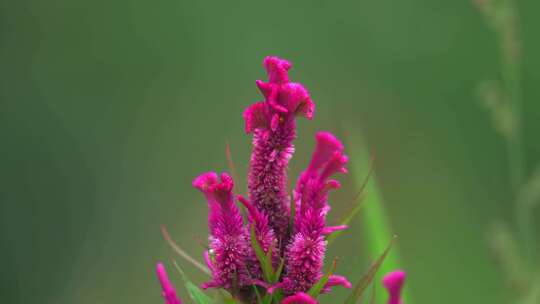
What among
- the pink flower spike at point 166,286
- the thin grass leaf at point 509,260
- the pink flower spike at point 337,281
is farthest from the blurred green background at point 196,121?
the pink flower spike at point 166,286

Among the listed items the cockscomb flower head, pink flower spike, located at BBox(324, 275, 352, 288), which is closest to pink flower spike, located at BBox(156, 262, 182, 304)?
the cockscomb flower head

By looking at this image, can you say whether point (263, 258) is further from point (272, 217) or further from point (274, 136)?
point (274, 136)

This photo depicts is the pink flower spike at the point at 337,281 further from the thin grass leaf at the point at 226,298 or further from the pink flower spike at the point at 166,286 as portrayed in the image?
the pink flower spike at the point at 166,286

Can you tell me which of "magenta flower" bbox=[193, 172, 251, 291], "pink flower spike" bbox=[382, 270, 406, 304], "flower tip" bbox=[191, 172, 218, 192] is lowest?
"pink flower spike" bbox=[382, 270, 406, 304]

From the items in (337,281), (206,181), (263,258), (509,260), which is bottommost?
(509,260)

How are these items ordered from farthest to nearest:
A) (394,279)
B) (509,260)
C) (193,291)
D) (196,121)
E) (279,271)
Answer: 1. (196,121)
2. (509,260)
3. (193,291)
4. (279,271)
5. (394,279)

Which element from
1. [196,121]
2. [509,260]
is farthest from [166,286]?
[196,121]

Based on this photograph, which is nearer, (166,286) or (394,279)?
(394,279)

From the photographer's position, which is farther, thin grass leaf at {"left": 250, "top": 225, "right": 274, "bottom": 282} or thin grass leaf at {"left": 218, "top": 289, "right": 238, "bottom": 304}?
thin grass leaf at {"left": 218, "top": 289, "right": 238, "bottom": 304}

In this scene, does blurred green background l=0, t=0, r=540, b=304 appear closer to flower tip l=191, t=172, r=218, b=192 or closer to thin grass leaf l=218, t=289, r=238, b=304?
thin grass leaf l=218, t=289, r=238, b=304
